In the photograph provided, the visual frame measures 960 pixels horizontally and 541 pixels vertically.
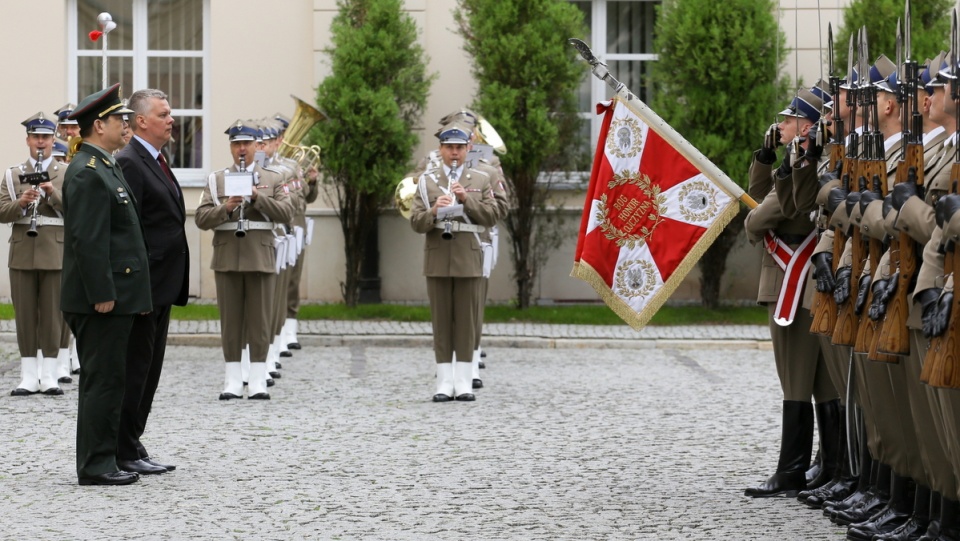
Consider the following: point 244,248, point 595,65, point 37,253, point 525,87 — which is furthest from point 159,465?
point 525,87

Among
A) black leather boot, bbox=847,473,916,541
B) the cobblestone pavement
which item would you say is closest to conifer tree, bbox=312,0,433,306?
the cobblestone pavement

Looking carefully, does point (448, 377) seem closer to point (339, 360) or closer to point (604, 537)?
point (339, 360)

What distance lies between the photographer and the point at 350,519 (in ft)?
24.0

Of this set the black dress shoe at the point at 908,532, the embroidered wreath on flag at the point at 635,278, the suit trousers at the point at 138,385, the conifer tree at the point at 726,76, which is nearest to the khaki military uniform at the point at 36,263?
the suit trousers at the point at 138,385

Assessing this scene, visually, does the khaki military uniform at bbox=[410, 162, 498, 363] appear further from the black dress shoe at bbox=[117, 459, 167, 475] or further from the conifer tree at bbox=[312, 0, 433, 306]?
the conifer tree at bbox=[312, 0, 433, 306]

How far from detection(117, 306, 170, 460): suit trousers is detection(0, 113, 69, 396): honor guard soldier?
3464mm

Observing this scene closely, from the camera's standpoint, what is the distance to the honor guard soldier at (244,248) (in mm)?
11836

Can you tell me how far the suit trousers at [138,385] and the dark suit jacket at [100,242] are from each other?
0.36 m

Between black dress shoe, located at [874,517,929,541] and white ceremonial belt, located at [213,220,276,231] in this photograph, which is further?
white ceremonial belt, located at [213,220,276,231]

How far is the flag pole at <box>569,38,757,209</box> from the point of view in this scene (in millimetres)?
8602

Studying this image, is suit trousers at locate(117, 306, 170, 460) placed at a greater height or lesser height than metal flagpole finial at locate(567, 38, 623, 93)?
lesser

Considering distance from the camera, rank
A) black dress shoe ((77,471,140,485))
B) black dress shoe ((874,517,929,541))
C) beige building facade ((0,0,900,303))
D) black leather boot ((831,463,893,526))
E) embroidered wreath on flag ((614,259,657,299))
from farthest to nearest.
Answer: beige building facade ((0,0,900,303))
embroidered wreath on flag ((614,259,657,299))
black dress shoe ((77,471,140,485))
black leather boot ((831,463,893,526))
black dress shoe ((874,517,929,541))

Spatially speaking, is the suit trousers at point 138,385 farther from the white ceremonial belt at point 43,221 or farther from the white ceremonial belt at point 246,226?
the white ceremonial belt at point 43,221

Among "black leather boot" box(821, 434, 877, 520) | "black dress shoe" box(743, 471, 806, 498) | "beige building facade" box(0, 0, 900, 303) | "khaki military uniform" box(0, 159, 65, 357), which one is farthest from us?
"beige building facade" box(0, 0, 900, 303)
